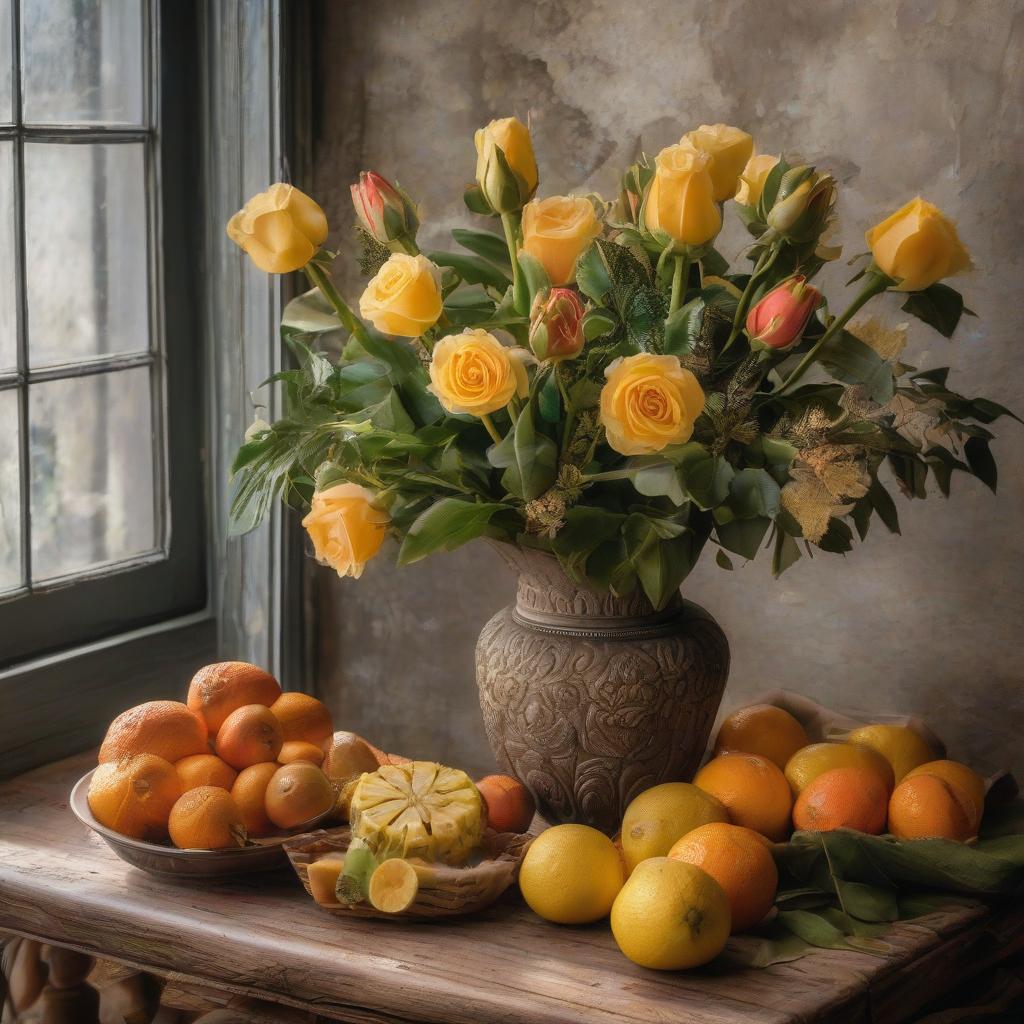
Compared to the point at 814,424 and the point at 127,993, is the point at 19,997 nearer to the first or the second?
the point at 127,993

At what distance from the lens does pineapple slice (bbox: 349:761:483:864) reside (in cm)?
113

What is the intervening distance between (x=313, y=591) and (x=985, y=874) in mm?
921

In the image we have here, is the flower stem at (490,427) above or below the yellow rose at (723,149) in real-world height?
below

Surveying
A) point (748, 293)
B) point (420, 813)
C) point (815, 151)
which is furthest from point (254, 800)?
point (815, 151)

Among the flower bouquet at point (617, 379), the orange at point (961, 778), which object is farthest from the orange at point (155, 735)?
the orange at point (961, 778)

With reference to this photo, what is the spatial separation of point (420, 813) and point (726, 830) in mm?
249

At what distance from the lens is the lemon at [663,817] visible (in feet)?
3.74

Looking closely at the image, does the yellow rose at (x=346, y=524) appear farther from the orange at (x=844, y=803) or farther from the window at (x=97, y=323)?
A: the window at (x=97, y=323)

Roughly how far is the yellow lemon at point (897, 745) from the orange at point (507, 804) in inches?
13.0

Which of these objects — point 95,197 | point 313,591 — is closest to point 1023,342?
point 313,591

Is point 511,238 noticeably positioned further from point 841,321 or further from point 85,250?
point 85,250

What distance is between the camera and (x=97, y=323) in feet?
5.22

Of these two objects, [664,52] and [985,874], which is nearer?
[985,874]

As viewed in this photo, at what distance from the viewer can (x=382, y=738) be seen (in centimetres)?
176
